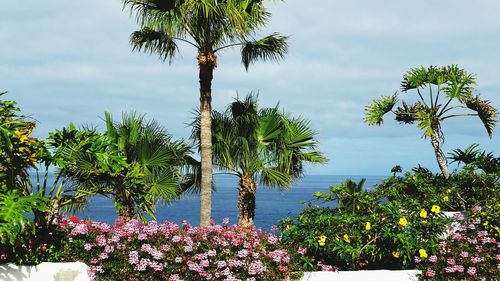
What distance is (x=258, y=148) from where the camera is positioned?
51.9 ft

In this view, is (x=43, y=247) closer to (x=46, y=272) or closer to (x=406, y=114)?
(x=46, y=272)

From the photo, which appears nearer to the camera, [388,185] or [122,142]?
[388,185]

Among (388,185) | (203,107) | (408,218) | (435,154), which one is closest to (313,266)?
(408,218)

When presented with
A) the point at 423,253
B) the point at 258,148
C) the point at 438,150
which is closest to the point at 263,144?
the point at 258,148

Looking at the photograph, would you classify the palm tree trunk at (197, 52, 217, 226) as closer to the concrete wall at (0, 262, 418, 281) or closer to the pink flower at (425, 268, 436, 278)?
the concrete wall at (0, 262, 418, 281)

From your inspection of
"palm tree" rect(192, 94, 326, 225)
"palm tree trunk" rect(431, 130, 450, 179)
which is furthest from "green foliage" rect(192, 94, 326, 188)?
"palm tree trunk" rect(431, 130, 450, 179)

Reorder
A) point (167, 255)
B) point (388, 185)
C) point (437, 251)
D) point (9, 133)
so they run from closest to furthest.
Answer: point (9, 133) → point (167, 255) → point (437, 251) → point (388, 185)

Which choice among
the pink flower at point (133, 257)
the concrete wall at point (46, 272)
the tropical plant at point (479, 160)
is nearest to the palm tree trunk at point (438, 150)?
the tropical plant at point (479, 160)

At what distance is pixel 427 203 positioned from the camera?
29.8ft

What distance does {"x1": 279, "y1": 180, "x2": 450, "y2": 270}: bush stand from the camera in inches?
325

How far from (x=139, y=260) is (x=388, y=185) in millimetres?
5746

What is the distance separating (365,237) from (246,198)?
7.73 meters

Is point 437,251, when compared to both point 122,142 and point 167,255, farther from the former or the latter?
point 122,142

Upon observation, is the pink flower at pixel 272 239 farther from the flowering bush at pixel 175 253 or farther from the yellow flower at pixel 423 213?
the yellow flower at pixel 423 213
